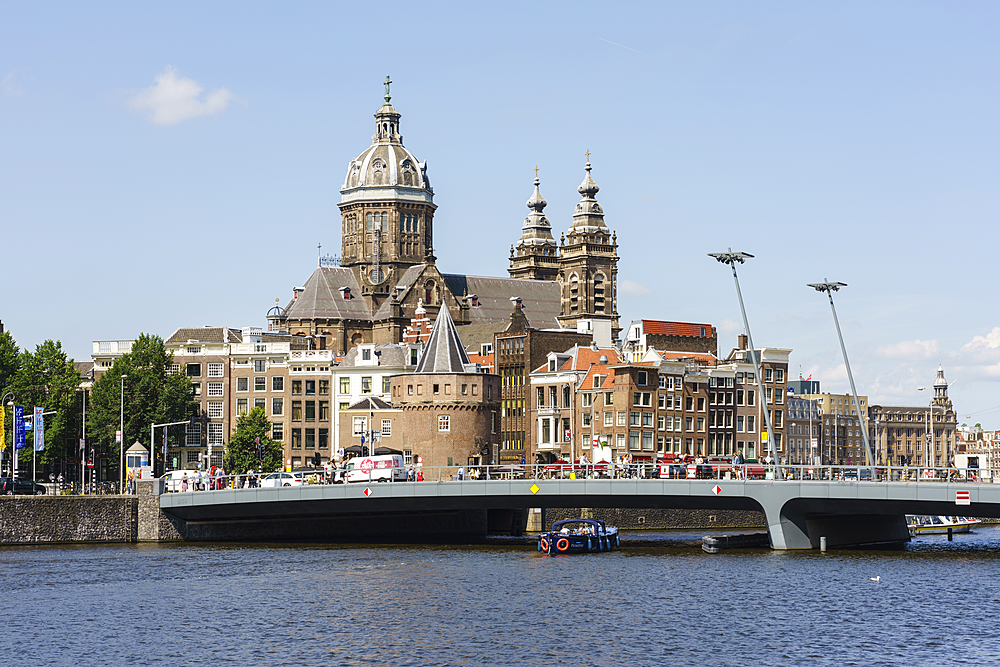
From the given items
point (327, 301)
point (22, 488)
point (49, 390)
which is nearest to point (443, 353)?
point (49, 390)

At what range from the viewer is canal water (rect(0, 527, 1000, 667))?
57031 mm

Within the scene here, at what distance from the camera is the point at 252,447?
146 m

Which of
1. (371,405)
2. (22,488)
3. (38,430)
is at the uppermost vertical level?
(371,405)

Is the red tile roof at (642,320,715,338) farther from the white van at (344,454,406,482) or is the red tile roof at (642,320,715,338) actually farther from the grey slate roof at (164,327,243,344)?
the white van at (344,454,406,482)

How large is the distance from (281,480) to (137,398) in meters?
43.4

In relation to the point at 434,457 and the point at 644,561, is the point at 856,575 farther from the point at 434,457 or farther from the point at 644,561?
the point at 434,457

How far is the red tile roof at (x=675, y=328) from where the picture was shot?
173m

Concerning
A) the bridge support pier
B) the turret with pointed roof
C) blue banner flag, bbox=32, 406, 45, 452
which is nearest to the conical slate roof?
the turret with pointed roof

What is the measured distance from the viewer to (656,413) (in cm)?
14450

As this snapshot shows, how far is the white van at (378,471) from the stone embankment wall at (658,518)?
61.0 feet

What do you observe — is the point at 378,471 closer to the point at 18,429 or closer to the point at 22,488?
the point at 22,488

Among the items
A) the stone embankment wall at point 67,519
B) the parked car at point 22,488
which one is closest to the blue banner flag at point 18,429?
the parked car at point 22,488

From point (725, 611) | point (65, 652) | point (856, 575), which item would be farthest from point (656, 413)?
point (65, 652)

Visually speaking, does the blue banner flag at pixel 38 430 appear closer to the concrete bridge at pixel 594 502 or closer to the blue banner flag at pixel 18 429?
the blue banner flag at pixel 18 429
